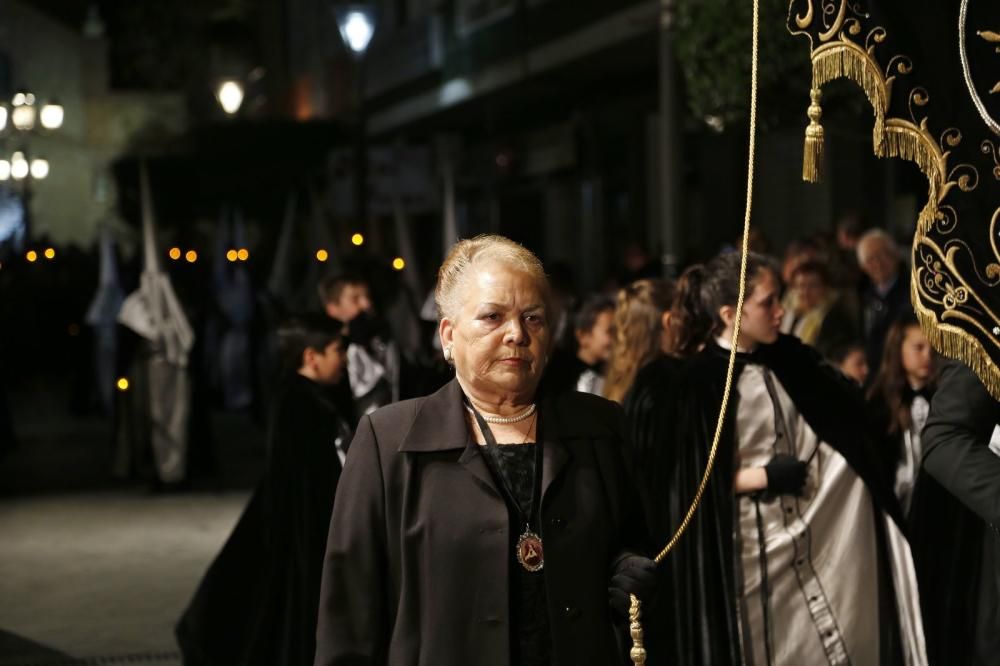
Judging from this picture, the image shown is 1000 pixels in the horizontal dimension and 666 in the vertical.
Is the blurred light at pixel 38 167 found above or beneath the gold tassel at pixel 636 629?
above

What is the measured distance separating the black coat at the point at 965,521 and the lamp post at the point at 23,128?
11386 millimetres

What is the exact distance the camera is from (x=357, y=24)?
65.0 ft

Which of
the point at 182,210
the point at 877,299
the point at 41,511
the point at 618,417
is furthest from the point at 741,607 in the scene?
the point at 182,210

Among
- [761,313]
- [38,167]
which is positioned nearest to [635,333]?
[761,313]

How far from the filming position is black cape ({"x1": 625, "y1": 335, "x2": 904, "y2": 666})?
7336mm

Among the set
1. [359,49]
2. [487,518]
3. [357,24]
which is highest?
[357,24]

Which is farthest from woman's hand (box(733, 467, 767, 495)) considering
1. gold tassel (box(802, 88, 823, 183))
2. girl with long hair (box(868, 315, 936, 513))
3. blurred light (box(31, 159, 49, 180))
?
blurred light (box(31, 159, 49, 180))

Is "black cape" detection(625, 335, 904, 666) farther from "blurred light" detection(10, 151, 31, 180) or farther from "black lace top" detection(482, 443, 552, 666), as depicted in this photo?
"blurred light" detection(10, 151, 31, 180)

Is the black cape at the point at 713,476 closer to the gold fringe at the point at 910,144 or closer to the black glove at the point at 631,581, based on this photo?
the gold fringe at the point at 910,144

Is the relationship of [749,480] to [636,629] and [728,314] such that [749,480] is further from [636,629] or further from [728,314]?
[636,629]

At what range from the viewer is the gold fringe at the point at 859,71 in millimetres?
5125

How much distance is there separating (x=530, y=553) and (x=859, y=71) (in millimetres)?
1607

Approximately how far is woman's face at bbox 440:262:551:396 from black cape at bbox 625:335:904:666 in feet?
9.10

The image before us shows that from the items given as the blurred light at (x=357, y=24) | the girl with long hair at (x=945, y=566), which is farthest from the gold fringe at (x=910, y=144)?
the blurred light at (x=357, y=24)
